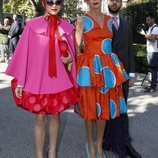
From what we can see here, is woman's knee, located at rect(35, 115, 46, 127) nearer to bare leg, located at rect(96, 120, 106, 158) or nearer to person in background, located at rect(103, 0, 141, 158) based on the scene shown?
bare leg, located at rect(96, 120, 106, 158)

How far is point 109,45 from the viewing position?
4.50 m

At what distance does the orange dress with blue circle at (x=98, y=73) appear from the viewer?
4.38 m

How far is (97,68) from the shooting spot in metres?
4.38

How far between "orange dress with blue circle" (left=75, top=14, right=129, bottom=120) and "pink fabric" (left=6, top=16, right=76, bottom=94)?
0.68ft

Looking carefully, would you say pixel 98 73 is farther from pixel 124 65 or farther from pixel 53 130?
pixel 53 130

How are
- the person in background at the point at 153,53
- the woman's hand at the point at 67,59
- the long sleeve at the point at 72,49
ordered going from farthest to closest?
the person in background at the point at 153,53 → the long sleeve at the point at 72,49 → the woman's hand at the point at 67,59

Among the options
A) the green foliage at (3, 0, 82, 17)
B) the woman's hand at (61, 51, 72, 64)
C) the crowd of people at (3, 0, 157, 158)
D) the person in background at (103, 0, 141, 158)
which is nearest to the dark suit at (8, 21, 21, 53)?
the green foliage at (3, 0, 82, 17)

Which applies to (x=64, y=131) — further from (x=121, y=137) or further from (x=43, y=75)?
(x=43, y=75)

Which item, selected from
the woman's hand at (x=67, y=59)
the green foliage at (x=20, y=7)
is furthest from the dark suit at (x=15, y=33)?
the green foliage at (x=20, y=7)

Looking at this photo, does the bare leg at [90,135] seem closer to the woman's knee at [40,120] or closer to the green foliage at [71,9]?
the woman's knee at [40,120]

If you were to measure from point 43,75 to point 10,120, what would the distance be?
118 inches

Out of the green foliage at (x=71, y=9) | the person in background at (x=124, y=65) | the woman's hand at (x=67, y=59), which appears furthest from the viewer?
the green foliage at (x=71, y=9)

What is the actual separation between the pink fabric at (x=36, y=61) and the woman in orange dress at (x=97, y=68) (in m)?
0.18

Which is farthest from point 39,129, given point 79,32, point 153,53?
point 153,53
